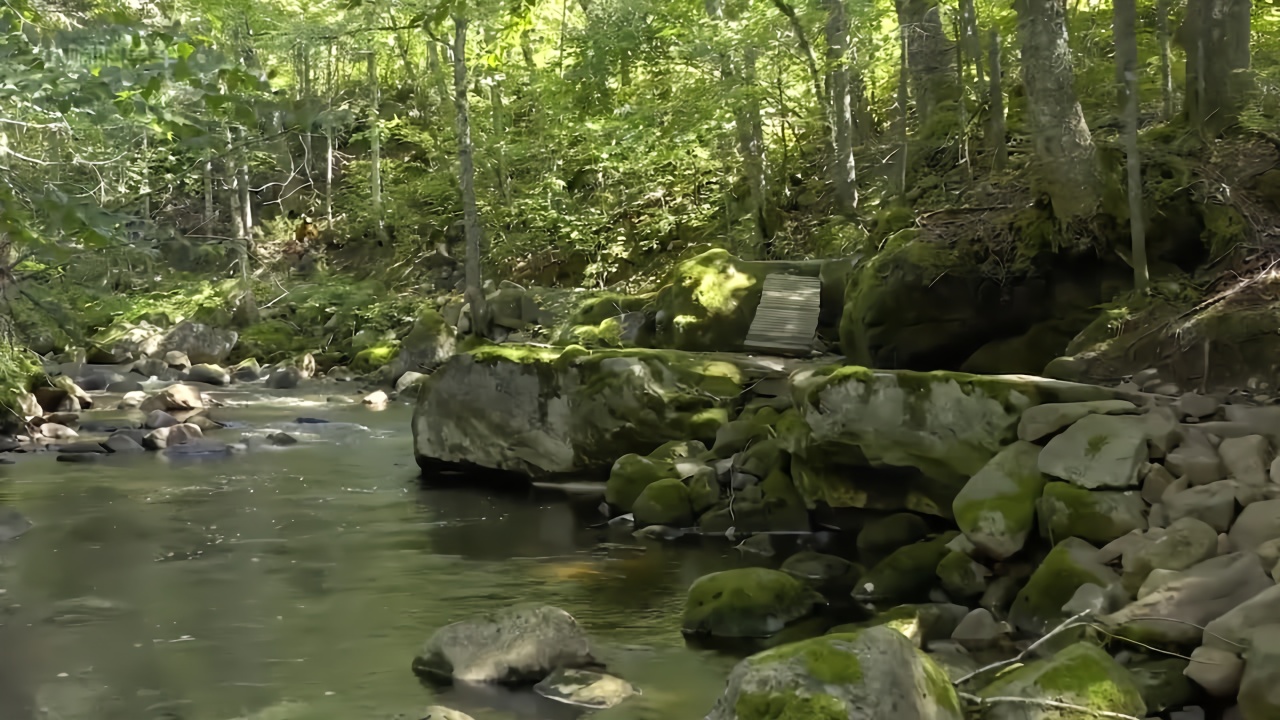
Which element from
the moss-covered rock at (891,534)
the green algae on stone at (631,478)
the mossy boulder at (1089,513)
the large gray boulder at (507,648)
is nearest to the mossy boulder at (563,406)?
the green algae on stone at (631,478)

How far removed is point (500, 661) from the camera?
235 inches

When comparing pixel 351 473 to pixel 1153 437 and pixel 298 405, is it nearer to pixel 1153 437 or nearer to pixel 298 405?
pixel 298 405

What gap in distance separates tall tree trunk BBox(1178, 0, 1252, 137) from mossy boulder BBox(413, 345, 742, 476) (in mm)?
4851

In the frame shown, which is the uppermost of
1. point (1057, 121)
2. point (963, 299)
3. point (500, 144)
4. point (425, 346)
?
point (500, 144)

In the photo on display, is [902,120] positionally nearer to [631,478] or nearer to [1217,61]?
[1217,61]

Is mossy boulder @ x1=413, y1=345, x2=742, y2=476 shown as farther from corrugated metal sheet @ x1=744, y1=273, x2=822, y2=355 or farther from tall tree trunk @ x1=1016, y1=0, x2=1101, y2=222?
tall tree trunk @ x1=1016, y1=0, x2=1101, y2=222

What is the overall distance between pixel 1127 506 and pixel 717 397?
527 cm

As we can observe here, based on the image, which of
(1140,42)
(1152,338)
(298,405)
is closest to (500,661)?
(1152,338)

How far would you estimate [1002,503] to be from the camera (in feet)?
24.1

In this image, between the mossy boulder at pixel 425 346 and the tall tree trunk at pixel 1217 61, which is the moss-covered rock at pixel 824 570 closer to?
the tall tree trunk at pixel 1217 61

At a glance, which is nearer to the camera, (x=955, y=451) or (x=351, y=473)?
(x=955, y=451)

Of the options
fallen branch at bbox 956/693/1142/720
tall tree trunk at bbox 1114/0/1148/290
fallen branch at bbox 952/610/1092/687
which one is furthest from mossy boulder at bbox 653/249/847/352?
fallen branch at bbox 956/693/1142/720

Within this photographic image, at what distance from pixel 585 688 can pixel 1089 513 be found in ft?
10.6

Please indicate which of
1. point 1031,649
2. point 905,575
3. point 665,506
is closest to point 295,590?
point 665,506
